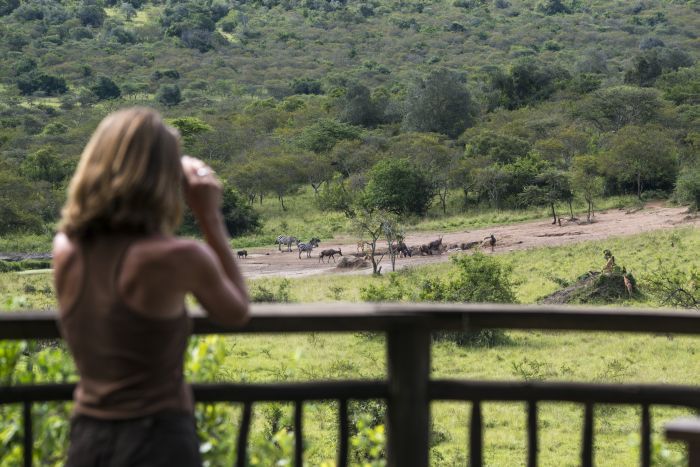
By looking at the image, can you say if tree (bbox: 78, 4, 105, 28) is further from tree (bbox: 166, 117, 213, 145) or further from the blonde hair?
the blonde hair

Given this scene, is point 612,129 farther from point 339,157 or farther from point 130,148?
point 130,148

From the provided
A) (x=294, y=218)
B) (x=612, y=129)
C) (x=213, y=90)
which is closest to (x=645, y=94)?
(x=612, y=129)

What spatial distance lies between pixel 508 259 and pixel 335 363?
11584 mm

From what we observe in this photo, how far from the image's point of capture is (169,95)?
5762cm

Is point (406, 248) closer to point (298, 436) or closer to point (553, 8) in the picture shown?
point (298, 436)

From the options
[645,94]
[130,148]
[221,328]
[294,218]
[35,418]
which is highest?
Answer: [130,148]

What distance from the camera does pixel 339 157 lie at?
39.1 m

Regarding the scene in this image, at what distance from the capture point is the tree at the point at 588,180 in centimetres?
3095

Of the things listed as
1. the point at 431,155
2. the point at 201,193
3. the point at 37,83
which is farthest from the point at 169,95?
the point at 201,193

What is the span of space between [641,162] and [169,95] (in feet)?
108

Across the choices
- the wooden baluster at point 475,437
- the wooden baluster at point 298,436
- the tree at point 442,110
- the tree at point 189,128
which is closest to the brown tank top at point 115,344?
the wooden baluster at point 298,436

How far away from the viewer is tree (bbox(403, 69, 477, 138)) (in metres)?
45.5

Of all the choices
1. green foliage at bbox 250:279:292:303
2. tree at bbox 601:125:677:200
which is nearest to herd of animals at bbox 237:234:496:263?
Answer: green foliage at bbox 250:279:292:303

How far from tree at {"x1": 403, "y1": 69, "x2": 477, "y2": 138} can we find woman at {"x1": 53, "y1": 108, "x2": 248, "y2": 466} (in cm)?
4385
